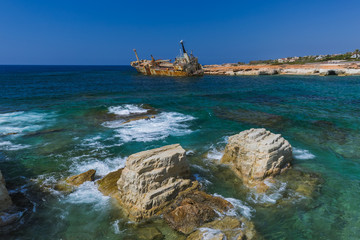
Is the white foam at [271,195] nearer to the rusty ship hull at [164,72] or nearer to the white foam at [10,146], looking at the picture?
the white foam at [10,146]

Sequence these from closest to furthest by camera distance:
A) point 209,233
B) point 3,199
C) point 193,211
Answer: point 209,233 < point 193,211 < point 3,199

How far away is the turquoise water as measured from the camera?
6973 millimetres

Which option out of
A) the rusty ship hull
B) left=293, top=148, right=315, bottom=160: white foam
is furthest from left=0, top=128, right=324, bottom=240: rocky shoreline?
the rusty ship hull

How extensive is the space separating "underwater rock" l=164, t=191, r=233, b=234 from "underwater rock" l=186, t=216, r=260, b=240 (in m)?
0.27

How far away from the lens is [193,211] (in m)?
6.85

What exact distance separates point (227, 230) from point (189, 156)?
19.6 feet

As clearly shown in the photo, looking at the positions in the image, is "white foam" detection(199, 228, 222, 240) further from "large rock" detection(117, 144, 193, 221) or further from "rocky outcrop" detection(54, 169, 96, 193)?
"rocky outcrop" detection(54, 169, 96, 193)

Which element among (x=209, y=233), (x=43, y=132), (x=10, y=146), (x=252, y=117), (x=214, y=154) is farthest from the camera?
(x=252, y=117)

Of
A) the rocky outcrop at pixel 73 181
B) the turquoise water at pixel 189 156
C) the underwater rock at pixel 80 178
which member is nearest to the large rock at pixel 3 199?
the turquoise water at pixel 189 156

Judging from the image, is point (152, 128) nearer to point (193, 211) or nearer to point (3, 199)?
point (3, 199)

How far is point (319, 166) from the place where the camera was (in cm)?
1052

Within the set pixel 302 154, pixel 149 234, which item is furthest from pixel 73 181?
pixel 302 154

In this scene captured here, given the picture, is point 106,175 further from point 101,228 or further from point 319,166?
point 319,166

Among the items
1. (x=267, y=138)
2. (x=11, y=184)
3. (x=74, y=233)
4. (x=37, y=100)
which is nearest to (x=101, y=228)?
(x=74, y=233)
